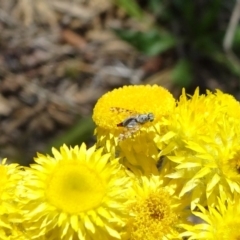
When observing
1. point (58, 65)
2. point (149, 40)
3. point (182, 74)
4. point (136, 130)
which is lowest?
point (136, 130)

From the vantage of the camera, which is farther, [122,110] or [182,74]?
[182,74]

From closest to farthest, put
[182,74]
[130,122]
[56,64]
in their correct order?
[130,122]
[182,74]
[56,64]

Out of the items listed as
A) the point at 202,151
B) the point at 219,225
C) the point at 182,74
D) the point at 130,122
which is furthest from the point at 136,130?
the point at 182,74

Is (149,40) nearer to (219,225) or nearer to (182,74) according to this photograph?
(182,74)

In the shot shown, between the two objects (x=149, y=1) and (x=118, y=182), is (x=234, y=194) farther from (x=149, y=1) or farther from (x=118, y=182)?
(x=149, y=1)

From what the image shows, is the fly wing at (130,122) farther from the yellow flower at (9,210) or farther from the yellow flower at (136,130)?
the yellow flower at (9,210)

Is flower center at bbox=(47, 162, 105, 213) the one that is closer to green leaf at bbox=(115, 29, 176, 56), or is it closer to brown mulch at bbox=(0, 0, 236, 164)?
brown mulch at bbox=(0, 0, 236, 164)

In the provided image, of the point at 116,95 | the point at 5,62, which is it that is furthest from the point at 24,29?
the point at 116,95
